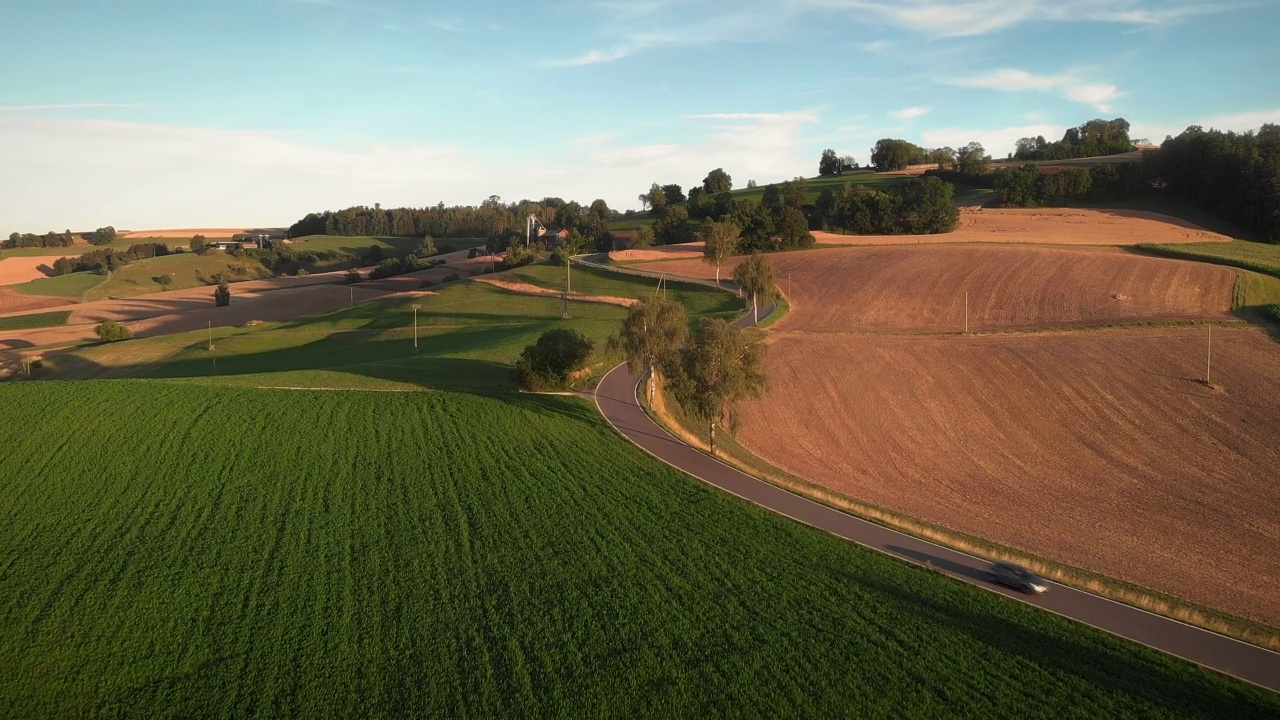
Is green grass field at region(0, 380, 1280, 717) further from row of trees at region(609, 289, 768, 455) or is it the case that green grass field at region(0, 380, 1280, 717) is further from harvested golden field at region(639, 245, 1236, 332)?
harvested golden field at region(639, 245, 1236, 332)

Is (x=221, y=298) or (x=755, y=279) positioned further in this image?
(x=221, y=298)

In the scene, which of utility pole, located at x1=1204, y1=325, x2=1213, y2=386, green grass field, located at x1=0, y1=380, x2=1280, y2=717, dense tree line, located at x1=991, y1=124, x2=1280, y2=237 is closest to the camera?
green grass field, located at x1=0, y1=380, x2=1280, y2=717

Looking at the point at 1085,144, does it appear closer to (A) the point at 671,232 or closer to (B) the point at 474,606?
(A) the point at 671,232

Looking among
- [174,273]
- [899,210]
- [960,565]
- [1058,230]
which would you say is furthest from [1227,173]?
[174,273]

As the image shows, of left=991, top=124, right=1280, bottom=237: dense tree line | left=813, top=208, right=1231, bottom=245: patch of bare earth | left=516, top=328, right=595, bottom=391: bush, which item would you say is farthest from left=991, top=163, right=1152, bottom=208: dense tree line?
left=516, top=328, right=595, bottom=391: bush

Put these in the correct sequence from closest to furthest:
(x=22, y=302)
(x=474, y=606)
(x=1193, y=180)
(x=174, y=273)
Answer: (x=474, y=606) < (x=1193, y=180) < (x=22, y=302) < (x=174, y=273)

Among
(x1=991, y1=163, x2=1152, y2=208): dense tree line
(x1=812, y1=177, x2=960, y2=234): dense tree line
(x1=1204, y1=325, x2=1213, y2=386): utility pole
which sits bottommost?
(x1=1204, y1=325, x2=1213, y2=386): utility pole

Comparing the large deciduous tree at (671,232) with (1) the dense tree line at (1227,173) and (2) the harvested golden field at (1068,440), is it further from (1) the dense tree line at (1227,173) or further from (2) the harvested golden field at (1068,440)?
(1) the dense tree line at (1227,173)

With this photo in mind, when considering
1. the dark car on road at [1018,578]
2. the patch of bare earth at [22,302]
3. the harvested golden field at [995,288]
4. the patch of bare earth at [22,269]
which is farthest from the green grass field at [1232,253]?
the patch of bare earth at [22,269]
